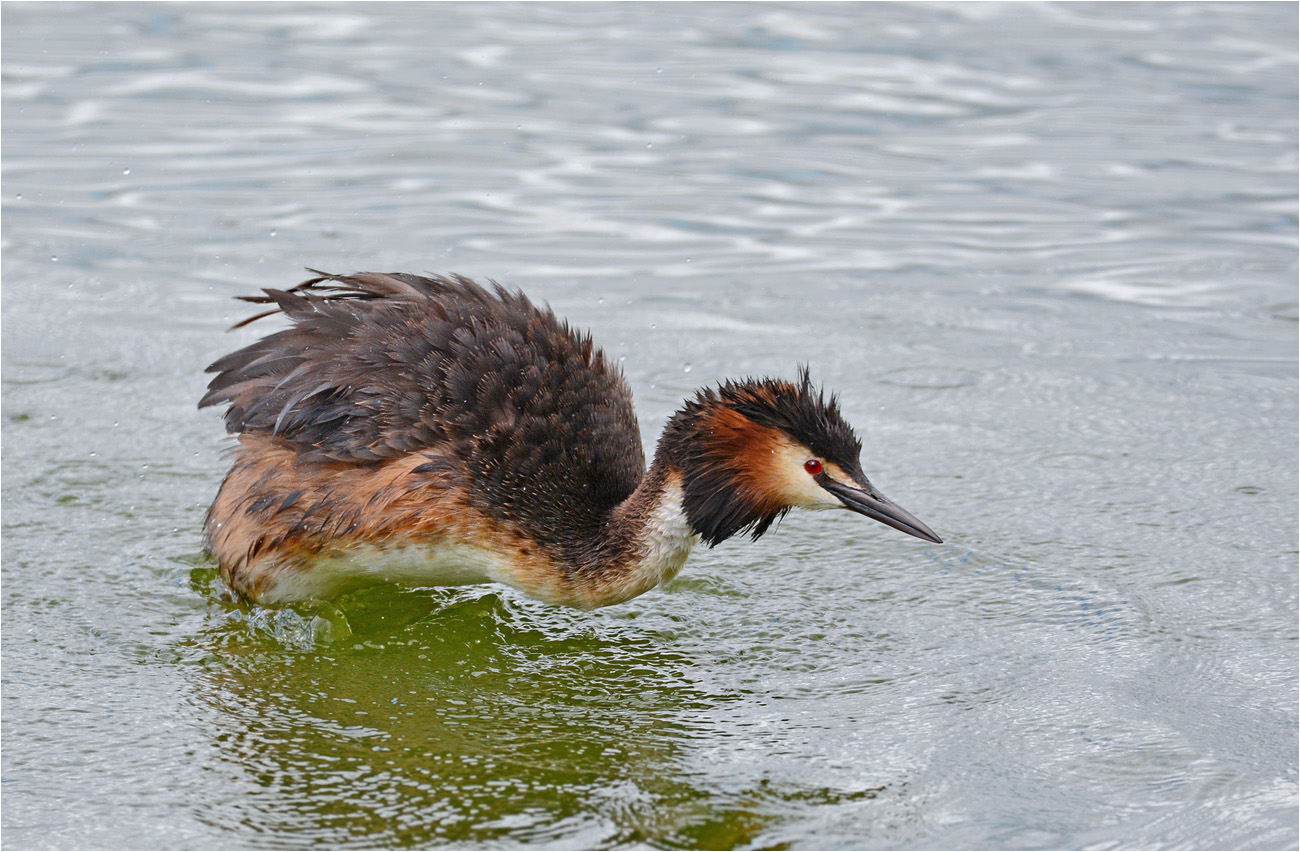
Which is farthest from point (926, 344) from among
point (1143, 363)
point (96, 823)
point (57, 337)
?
point (96, 823)

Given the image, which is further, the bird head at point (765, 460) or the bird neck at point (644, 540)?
the bird neck at point (644, 540)

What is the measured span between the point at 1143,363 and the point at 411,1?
7871 mm

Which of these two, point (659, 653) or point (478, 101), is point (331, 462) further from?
point (478, 101)

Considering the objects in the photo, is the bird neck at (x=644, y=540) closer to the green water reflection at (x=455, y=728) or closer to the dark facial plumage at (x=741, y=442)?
the dark facial plumage at (x=741, y=442)

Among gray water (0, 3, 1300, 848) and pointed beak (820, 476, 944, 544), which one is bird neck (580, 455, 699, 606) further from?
pointed beak (820, 476, 944, 544)

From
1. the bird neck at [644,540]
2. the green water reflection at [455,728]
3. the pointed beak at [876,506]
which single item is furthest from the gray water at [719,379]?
the pointed beak at [876,506]

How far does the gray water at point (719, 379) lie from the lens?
4.79 meters

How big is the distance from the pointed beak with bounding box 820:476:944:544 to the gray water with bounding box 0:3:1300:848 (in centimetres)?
53

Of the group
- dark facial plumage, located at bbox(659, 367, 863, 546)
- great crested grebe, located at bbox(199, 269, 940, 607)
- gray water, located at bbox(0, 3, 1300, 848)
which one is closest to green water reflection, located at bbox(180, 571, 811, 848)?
gray water, located at bbox(0, 3, 1300, 848)

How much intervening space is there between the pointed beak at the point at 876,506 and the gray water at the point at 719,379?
0.53 meters

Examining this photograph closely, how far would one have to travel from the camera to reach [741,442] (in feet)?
17.5

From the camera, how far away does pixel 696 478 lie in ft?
17.6

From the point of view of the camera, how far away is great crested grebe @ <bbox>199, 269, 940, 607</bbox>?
211 inches

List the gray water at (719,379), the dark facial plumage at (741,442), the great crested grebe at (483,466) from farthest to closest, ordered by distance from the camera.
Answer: the great crested grebe at (483,466) < the dark facial plumage at (741,442) < the gray water at (719,379)
